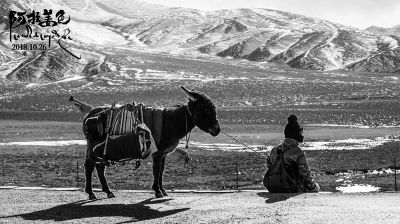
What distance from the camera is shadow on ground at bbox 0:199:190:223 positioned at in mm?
12578

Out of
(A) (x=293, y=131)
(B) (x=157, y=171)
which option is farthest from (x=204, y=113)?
(A) (x=293, y=131)

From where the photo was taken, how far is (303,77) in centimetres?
18012

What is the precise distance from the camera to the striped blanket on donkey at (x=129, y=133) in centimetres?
1452

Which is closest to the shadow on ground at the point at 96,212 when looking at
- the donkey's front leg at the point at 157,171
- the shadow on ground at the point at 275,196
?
the donkey's front leg at the point at 157,171

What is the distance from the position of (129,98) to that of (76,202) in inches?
4888

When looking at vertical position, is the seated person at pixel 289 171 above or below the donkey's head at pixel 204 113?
below

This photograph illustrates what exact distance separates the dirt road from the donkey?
68 cm

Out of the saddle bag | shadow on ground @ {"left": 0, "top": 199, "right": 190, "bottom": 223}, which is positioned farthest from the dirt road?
the saddle bag

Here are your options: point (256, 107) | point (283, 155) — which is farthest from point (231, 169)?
point (256, 107)

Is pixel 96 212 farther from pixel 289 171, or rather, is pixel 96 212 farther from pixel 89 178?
pixel 289 171

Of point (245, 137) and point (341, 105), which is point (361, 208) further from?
point (341, 105)

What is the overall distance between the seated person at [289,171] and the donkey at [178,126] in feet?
6.41

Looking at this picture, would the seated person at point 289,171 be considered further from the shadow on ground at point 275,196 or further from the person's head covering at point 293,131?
the shadow on ground at point 275,196

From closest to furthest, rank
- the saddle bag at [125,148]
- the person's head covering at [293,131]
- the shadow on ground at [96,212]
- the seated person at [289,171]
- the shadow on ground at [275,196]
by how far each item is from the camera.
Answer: the shadow on ground at [96,212], the shadow on ground at [275,196], the saddle bag at [125,148], the seated person at [289,171], the person's head covering at [293,131]
